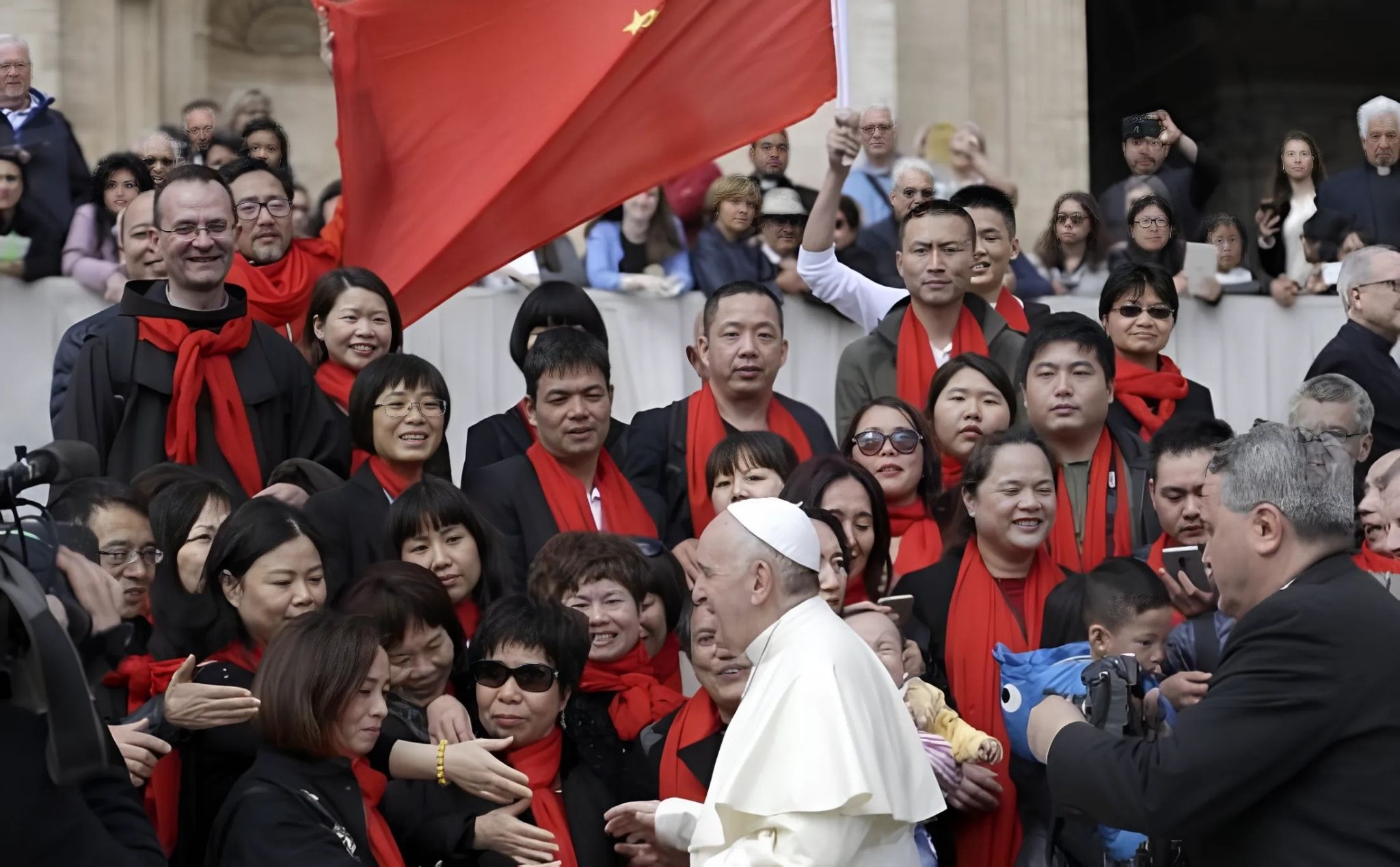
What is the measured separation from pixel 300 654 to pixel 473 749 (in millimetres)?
548

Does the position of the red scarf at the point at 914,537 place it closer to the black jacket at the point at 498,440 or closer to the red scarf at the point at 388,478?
the black jacket at the point at 498,440

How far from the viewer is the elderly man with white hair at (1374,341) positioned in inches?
345

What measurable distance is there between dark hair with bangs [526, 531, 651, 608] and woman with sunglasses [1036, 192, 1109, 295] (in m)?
4.31

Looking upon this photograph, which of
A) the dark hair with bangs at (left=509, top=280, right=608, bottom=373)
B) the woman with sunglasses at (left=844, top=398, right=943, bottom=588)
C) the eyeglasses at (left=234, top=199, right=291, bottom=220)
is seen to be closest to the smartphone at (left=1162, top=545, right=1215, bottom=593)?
the woman with sunglasses at (left=844, top=398, right=943, bottom=588)

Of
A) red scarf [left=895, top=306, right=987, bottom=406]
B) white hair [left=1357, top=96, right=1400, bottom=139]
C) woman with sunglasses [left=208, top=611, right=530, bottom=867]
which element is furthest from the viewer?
white hair [left=1357, top=96, right=1400, bottom=139]

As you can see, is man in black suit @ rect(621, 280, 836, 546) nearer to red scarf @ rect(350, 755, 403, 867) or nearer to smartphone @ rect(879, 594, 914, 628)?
smartphone @ rect(879, 594, 914, 628)

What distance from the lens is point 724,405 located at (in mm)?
7707

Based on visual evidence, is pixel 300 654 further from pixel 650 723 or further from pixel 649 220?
pixel 649 220

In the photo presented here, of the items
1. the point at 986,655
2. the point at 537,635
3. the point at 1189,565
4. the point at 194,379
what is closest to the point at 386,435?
the point at 194,379

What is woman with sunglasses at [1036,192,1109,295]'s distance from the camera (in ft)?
33.2

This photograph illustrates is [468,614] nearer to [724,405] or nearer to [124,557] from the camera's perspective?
[124,557]

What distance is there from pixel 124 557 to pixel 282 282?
2582 millimetres

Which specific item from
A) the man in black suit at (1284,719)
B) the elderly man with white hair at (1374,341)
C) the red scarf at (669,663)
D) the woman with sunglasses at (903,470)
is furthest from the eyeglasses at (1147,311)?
the man in black suit at (1284,719)

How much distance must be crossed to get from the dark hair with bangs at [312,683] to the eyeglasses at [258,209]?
11.0ft
